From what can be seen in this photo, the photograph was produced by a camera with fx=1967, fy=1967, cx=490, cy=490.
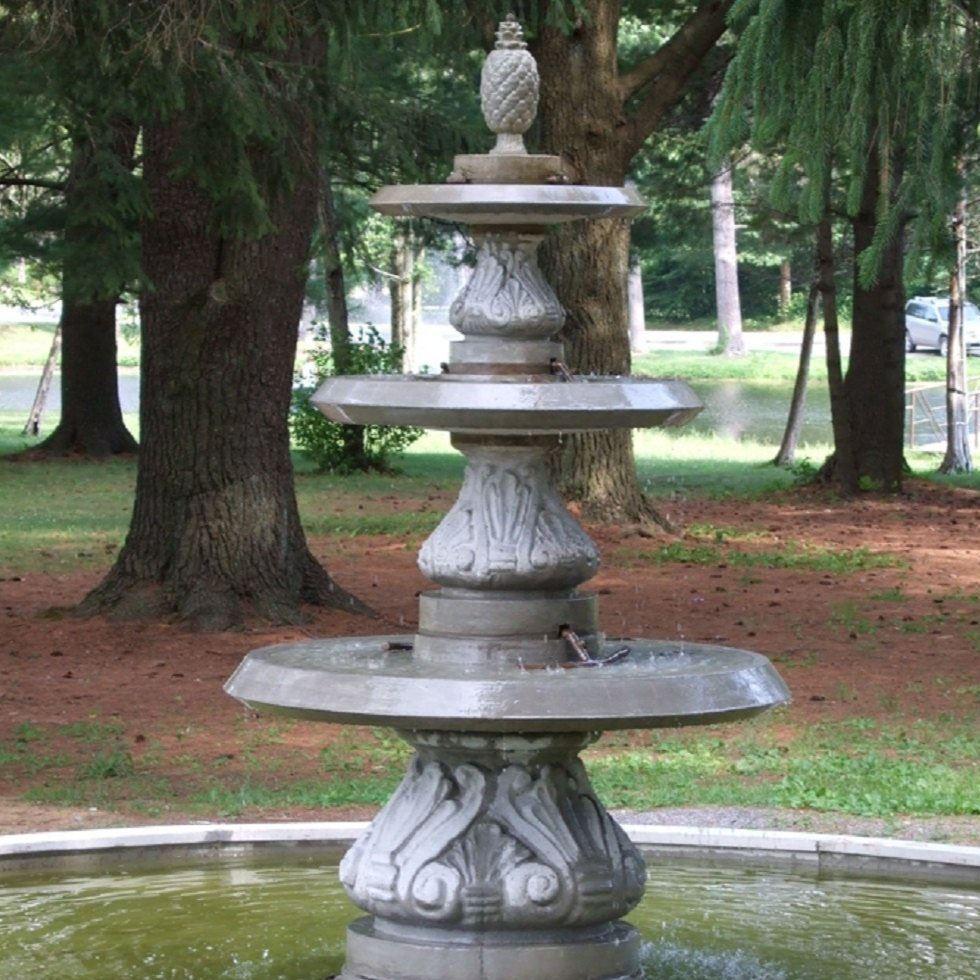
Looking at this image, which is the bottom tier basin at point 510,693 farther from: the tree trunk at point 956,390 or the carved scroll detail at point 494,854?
the tree trunk at point 956,390

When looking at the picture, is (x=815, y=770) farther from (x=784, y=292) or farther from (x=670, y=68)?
(x=784, y=292)

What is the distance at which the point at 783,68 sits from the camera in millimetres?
8758

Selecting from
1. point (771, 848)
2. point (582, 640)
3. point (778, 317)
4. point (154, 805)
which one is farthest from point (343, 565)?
point (778, 317)

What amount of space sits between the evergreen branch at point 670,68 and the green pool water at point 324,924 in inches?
473

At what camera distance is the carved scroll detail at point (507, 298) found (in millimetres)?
5742

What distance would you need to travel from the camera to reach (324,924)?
6.73 m

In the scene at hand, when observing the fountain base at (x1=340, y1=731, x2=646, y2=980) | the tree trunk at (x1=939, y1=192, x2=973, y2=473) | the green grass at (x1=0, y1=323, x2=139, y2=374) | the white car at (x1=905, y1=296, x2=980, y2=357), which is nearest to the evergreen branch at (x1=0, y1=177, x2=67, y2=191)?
the tree trunk at (x1=939, y1=192, x2=973, y2=473)

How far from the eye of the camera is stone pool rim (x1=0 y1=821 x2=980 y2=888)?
7168mm

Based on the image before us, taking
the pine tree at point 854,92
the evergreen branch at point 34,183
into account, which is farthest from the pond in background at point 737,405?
the pine tree at point 854,92

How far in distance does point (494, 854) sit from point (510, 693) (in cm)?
67

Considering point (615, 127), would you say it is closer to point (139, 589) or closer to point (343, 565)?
point (343, 565)

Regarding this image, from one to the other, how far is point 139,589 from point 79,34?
12.9ft

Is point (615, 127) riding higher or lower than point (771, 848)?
higher

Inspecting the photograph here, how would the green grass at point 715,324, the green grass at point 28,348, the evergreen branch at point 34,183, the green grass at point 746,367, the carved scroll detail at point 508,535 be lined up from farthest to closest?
1. the green grass at point 715,324
2. the green grass at point 28,348
3. the green grass at point 746,367
4. the evergreen branch at point 34,183
5. the carved scroll detail at point 508,535
